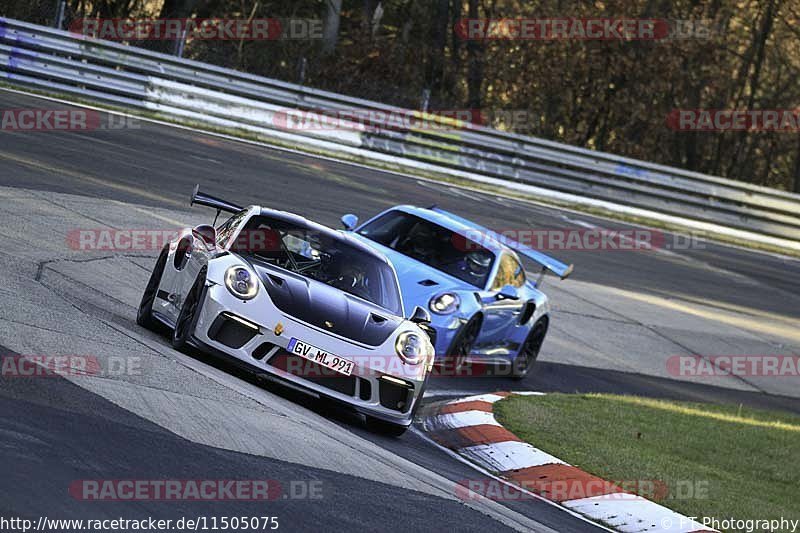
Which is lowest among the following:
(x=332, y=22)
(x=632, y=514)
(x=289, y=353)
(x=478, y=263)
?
(x=632, y=514)

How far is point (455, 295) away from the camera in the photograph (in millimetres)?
12453

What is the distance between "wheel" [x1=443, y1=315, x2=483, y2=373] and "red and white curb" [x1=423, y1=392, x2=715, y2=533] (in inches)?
36.3

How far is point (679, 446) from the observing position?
11.3 metres

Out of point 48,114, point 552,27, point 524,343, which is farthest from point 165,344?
point 552,27

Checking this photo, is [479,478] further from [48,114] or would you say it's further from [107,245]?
[48,114]

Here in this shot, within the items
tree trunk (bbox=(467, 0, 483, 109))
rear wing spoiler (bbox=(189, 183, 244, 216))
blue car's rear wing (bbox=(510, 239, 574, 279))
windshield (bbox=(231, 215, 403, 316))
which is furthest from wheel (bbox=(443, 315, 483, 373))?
tree trunk (bbox=(467, 0, 483, 109))

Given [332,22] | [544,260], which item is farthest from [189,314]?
[332,22]

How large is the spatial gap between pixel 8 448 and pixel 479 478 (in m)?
3.72

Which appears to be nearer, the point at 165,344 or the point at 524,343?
the point at 165,344
